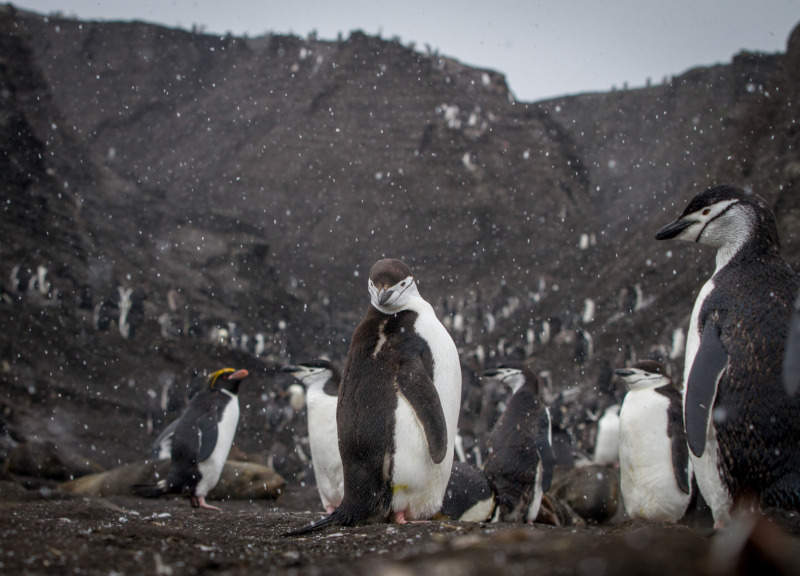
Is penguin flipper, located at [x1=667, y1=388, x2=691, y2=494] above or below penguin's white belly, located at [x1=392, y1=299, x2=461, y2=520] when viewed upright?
below

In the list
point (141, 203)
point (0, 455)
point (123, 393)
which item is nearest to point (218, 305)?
point (141, 203)

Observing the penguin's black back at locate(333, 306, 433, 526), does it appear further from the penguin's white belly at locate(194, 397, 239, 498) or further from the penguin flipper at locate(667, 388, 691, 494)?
the penguin's white belly at locate(194, 397, 239, 498)

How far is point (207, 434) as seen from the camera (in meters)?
6.20

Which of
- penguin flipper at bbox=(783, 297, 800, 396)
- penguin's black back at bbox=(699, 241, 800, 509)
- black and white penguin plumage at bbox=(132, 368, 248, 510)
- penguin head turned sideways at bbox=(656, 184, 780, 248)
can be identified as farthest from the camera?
black and white penguin plumage at bbox=(132, 368, 248, 510)

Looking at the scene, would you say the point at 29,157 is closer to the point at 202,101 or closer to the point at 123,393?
the point at 123,393

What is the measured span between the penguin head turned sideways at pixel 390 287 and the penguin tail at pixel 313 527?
1144mm

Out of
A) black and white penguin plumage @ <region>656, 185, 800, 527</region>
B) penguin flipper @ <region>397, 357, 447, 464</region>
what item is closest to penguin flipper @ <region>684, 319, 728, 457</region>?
black and white penguin plumage @ <region>656, 185, 800, 527</region>

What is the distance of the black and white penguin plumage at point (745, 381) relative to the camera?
9.18ft

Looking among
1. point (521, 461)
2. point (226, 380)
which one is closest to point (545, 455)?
point (521, 461)

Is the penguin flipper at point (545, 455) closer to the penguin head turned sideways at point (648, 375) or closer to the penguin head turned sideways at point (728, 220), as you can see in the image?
the penguin head turned sideways at point (648, 375)

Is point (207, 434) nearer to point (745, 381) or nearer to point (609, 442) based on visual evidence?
point (745, 381)

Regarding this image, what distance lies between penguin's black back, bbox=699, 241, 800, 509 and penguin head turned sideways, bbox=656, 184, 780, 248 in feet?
0.76

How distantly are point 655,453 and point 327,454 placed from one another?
2582 millimetres

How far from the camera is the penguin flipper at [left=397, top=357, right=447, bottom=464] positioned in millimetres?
3195
